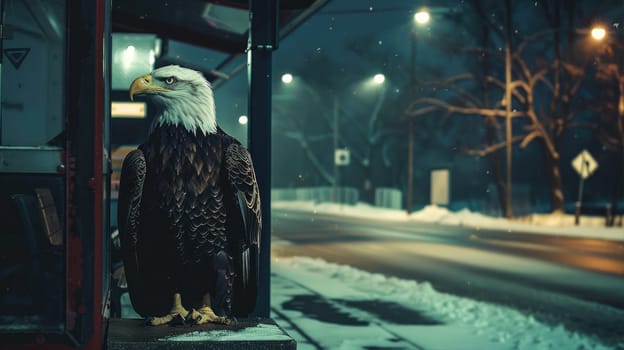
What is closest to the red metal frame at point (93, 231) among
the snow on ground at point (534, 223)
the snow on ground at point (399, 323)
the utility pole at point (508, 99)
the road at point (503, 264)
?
the snow on ground at point (399, 323)

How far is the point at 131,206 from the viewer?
3.20m

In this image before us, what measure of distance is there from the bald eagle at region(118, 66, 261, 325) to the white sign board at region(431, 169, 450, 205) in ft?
127

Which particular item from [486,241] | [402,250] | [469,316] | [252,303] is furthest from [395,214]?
[252,303]

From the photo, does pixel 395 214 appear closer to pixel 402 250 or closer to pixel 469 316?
pixel 402 250

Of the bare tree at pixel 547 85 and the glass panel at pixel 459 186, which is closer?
the glass panel at pixel 459 186

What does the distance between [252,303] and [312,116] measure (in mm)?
51583

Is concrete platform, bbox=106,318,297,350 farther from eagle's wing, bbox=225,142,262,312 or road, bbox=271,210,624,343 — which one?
road, bbox=271,210,624,343

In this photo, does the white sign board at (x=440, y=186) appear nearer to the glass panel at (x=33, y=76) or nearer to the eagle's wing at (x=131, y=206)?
the eagle's wing at (x=131, y=206)

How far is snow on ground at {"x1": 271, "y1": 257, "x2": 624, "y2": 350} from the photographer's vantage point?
801 cm

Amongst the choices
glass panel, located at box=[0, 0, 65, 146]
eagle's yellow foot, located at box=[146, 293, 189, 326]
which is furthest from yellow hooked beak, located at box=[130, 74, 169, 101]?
eagle's yellow foot, located at box=[146, 293, 189, 326]

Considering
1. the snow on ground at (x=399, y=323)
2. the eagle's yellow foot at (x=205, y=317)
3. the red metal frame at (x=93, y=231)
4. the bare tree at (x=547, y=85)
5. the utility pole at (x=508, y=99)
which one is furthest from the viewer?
the bare tree at (x=547, y=85)

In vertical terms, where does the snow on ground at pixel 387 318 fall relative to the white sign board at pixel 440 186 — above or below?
below

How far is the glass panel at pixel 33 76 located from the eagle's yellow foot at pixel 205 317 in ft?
3.07

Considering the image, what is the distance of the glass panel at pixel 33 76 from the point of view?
2.87 metres
